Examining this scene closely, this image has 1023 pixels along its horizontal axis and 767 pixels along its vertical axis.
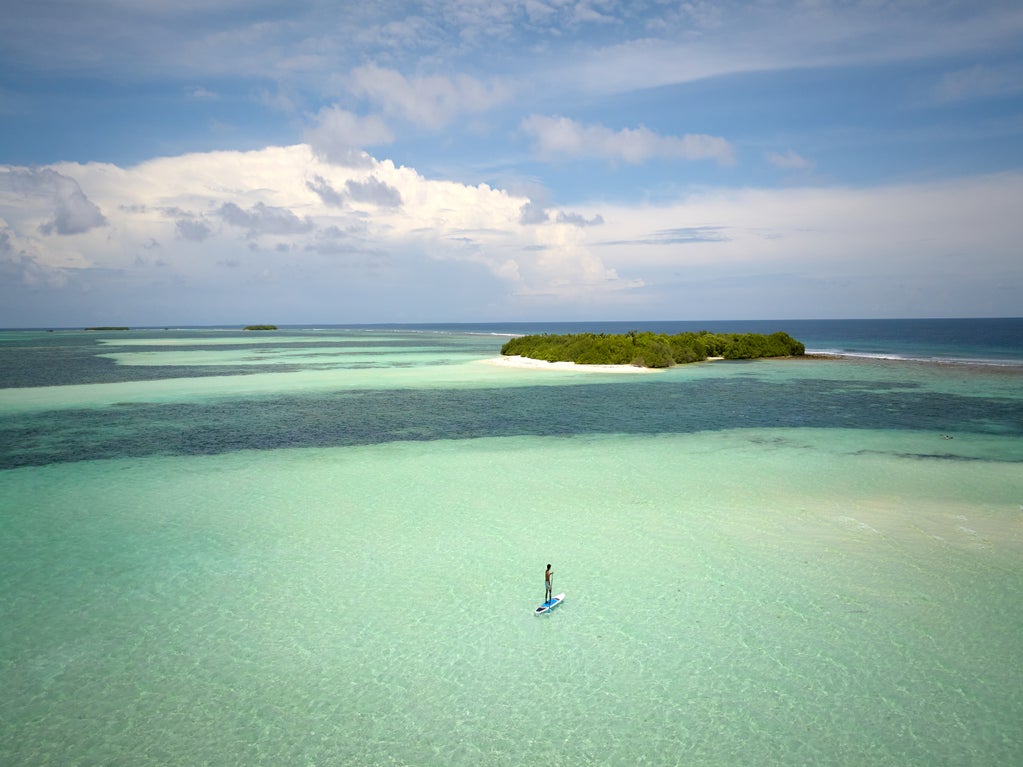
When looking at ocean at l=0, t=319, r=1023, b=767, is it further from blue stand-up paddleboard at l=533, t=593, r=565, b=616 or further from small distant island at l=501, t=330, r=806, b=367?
small distant island at l=501, t=330, r=806, b=367

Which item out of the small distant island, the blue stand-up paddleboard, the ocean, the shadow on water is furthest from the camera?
the small distant island

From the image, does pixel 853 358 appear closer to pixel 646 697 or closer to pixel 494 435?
pixel 494 435

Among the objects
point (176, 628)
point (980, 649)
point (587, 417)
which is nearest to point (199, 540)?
point (176, 628)

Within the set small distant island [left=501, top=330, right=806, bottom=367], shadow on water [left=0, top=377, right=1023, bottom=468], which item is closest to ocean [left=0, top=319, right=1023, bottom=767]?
shadow on water [left=0, top=377, right=1023, bottom=468]

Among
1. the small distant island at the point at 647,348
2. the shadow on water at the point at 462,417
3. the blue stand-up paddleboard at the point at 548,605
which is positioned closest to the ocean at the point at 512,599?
the blue stand-up paddleboard at the point at 548,605

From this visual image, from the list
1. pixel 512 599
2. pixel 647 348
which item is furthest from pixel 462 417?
pixel 647 348
